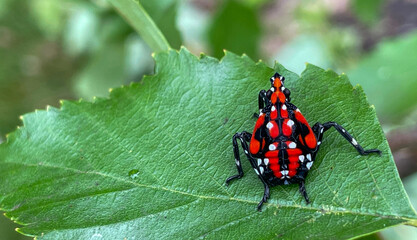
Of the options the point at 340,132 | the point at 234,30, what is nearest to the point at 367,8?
the point at 234,30

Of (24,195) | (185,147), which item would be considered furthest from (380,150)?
(24,195)

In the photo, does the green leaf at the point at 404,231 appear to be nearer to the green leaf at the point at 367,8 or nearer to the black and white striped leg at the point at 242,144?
the green leaf at the point at 367,8

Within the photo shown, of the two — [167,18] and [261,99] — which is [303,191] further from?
[167,18]

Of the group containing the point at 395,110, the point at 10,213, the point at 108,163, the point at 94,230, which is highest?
the point at 395,110

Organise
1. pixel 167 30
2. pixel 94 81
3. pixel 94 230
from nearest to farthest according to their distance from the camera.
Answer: pixel 94 230, pixel 167 30, pixel 94 81

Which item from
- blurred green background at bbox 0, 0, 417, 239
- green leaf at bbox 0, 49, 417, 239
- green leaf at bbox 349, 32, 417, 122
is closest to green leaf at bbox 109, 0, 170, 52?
green leaf at bbox 0, 49, 417, 239

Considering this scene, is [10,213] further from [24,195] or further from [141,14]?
[141,14]

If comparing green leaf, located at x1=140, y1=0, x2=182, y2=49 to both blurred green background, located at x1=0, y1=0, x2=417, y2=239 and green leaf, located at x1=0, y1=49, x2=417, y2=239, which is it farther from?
green leaf, located at x1=0, y1=49, x2=417, y2=239
